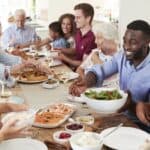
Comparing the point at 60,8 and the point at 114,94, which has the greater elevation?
the point at 60,8

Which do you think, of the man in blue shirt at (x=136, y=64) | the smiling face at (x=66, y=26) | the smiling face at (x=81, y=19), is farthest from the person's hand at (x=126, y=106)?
the smiling face at (x=66, y=26)

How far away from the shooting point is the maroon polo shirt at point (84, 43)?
3303 millimetres

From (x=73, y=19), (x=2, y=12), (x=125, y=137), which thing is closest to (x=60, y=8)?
(x=2, y=12)

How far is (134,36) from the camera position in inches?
76.3

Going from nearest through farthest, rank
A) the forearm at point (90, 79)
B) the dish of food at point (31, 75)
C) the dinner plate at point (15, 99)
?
the dinner plate at point (15, 99) < the forearm at point (90, 79) < the dish of food at point (31, 75)

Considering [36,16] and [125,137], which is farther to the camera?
[36,16]

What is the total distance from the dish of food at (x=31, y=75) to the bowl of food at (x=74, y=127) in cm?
94

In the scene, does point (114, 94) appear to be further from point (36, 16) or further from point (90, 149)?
point (36, 16)

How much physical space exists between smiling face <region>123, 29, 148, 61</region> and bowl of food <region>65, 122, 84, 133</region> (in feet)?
2.04

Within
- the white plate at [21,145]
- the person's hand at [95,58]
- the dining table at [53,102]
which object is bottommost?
the dining table at [53,102]

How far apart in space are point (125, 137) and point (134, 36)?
2.41ft

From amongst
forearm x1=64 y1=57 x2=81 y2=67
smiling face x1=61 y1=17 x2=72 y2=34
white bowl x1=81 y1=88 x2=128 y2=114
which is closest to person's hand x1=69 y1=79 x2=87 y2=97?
white bowl x1=81 y1=88 x2=128 y2=114

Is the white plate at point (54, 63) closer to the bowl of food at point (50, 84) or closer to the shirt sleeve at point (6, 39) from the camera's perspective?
the bowl of food at point (50, 84)

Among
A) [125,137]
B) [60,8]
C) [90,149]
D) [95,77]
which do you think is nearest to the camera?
[90,149]
